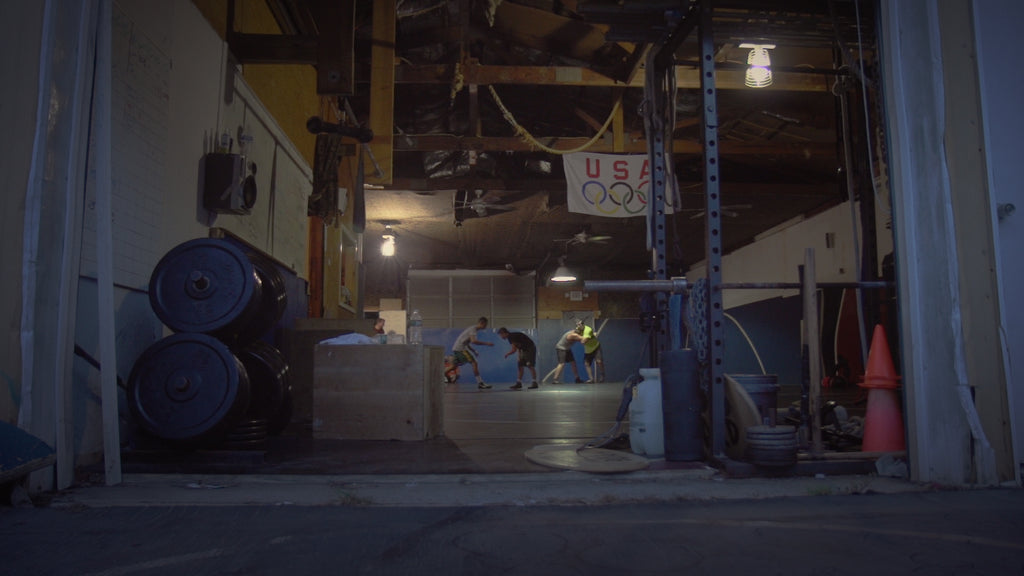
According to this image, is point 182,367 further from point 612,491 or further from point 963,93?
point 963,93

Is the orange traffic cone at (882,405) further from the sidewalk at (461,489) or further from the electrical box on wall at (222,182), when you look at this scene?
the electrical box on wall at (222,182)

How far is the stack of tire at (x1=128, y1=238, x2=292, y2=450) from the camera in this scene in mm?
3295

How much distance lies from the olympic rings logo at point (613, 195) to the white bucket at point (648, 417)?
5163 millimetres

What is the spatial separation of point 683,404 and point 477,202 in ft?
31.0

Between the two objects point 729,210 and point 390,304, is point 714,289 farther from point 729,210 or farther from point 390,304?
point 390,304

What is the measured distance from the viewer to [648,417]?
359 centimetres

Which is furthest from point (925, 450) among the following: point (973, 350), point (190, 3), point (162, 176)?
point (190, 3)

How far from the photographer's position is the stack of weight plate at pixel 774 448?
2.95 m

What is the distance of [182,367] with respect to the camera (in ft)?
11.0

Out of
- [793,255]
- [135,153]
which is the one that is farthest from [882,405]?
[793,255]

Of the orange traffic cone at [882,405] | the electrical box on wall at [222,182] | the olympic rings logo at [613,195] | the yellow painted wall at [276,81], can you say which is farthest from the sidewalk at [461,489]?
the olympic rings logo at [613,195]

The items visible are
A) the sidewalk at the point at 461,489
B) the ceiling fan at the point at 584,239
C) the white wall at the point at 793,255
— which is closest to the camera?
the sidewalk at the point at 461,489

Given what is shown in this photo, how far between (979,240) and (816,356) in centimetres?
91

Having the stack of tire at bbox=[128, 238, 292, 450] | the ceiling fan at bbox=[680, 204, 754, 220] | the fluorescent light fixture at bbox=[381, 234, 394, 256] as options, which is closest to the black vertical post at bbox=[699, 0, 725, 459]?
the stack of tire at bbox=[128, 238, 292, 450]
